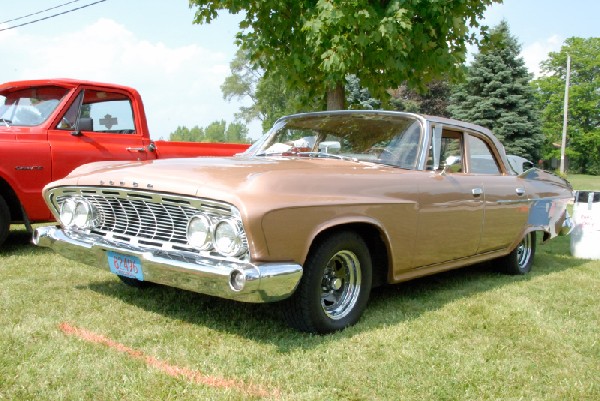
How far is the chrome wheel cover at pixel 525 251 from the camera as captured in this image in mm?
6117

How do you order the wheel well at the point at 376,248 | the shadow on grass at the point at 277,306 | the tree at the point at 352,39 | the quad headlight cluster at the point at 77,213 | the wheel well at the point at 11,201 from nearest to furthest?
the shadow on grass at the point at 277,306, the wheel well at the point at 376,248, the quad headlight cluster at the point at 77,213, the wheel well at the point at 11,201, the tree at the point at 352,39

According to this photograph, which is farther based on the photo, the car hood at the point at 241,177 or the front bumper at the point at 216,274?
the car hood at the point at 241,177

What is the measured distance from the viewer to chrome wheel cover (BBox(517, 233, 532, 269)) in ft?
20.1

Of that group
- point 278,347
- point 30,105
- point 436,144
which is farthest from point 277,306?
point 30,105

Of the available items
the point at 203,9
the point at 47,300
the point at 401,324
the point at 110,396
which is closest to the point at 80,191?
the point at 47,300

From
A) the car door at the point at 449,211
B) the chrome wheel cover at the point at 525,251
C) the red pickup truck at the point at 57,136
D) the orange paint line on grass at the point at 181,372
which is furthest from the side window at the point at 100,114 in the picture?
the chrome wheel cover at the point at 525,251

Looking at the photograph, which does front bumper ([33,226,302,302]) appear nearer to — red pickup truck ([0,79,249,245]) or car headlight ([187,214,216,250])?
car headlight ([187,214,216,250])

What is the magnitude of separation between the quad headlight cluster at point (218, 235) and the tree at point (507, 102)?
30.5 metres

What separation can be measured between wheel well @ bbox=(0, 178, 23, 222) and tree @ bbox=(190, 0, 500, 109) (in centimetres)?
476

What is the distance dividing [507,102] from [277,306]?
102ft

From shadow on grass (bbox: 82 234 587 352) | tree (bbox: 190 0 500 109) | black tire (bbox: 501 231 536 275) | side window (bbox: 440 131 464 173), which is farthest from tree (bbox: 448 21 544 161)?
shadow on grass (bbox: 82 234 587 352)

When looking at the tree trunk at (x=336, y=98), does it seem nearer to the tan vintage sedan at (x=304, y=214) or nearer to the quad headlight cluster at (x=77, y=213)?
the tan vintage sedan at (x=304, y=214)

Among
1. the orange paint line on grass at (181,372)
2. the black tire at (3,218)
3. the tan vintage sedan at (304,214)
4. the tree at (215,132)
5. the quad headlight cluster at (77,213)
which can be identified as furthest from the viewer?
the tree at (215,132)

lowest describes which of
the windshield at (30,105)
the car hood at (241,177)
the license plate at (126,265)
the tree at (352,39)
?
the license plate at (126,265)
